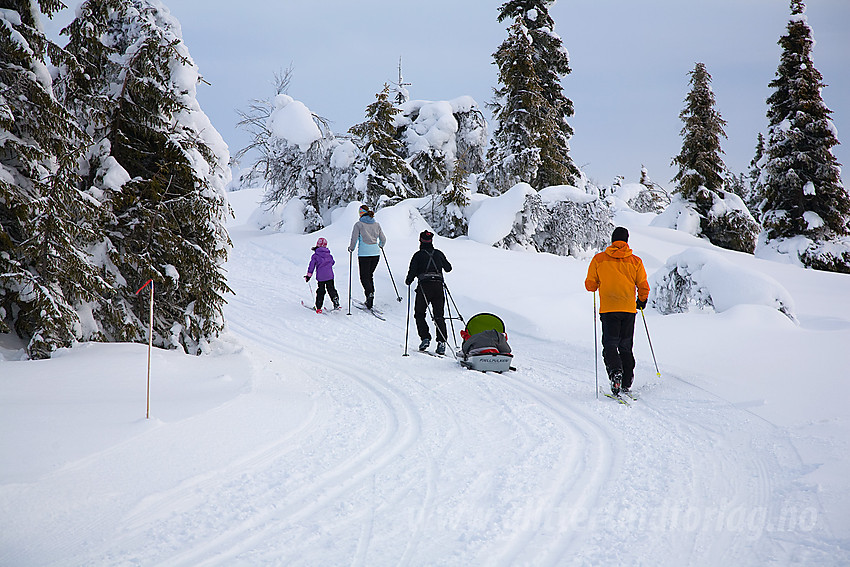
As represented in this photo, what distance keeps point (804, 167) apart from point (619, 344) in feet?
68.0

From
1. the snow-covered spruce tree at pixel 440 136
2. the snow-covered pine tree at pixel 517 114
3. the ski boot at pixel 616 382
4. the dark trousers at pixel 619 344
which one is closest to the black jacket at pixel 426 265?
the dark trousers at pixel 619 344

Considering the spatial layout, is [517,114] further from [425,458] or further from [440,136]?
[425,458]

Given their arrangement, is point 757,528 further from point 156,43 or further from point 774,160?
point 774,160

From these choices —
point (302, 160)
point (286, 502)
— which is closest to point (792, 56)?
point (302, 160)

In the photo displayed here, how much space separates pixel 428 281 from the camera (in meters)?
8.52

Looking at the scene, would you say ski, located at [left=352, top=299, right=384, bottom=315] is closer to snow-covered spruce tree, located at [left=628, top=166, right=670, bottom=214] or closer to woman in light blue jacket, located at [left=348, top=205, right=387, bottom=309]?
woman in light blue jacket, located at [left=348, top=205, right=387, bottom=309]

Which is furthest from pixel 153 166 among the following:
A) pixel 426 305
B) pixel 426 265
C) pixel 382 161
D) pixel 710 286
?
pixel 382 161

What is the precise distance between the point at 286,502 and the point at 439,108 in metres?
23.0

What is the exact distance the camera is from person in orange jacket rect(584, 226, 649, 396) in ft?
19.9

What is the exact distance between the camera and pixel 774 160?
840 inches

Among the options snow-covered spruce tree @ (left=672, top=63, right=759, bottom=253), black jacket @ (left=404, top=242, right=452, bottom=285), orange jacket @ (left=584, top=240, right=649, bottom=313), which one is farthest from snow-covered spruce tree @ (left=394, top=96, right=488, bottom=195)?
orange jacket @ (left=584, top=240, right=649, bottom=313)

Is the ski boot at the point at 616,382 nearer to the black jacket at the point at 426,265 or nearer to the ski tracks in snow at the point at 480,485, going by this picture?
the ski tracks in snow at the point at 480,485

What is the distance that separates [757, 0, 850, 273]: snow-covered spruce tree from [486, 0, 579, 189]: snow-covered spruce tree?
26.8 feet

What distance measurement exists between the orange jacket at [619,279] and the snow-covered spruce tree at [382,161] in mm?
15382
